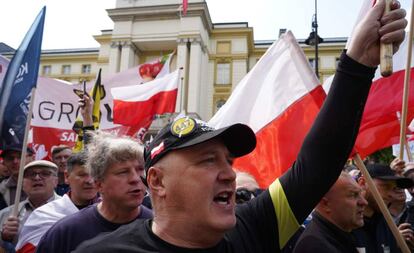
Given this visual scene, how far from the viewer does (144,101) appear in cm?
718

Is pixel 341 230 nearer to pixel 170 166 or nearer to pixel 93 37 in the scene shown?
pixel 170 166

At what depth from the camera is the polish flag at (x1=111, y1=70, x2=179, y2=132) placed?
702 centimetres

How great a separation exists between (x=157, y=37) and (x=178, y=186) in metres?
36.7

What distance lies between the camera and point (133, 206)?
243 cm

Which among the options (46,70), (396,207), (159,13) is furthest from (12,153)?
(46,70)

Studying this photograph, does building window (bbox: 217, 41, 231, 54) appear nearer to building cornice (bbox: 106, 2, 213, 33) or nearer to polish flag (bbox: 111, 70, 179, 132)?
building cornice (bbox: 106, 2, 213, 33)

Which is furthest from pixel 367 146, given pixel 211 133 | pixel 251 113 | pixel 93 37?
pixel 93 37

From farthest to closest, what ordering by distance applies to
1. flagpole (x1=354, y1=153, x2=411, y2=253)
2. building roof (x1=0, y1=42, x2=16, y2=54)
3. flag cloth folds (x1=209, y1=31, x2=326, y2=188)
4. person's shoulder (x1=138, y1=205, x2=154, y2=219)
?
building roof (x1=0, y1=42, x2=16, y2=54), flag cloth folds (x1=209, y1=31, x2=326, y2=188), person's shoulder (x1=138, y1=205, x2=154, y2=219), flagpole (x1=354, y1=153, x2=411, y2=253)

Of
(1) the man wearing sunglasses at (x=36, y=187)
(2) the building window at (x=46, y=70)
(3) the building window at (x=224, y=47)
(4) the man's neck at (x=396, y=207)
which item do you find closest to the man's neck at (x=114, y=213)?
(1) the man wearing sunglasses at (x=36, y=187)

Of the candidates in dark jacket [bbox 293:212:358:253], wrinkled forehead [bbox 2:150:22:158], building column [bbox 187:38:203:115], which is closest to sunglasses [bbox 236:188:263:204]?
dark jacket [bbox 293:212:358:253]

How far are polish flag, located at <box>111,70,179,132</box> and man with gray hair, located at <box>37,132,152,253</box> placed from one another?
4.39 m

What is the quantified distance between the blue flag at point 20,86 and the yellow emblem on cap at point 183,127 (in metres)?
2.85

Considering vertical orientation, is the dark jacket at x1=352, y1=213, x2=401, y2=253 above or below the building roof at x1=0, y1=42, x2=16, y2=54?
Answer: below

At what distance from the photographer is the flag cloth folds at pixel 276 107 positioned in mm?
3039
